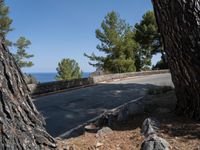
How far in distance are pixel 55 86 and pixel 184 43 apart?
14.7 metres

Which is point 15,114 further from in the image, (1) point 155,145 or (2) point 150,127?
(2) point 150,127

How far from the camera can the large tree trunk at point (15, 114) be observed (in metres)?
3.04

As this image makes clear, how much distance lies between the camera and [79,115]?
411 inches

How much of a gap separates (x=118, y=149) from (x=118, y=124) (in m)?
1.72

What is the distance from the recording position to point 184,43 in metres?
5.03

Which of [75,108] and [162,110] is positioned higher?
Answer: [162,110]

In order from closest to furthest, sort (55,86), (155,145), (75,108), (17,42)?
1. (155,145)
2. (75,108)
3. (55,86)
4. (17,42)

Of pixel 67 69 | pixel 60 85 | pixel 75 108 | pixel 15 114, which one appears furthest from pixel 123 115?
pixel 67 69

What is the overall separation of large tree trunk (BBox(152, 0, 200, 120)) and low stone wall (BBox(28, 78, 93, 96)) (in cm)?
1260

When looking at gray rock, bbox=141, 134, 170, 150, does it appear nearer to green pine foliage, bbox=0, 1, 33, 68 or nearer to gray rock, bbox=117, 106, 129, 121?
gray rock, bbox=117, 106, 129, 121

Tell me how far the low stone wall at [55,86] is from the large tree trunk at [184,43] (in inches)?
496

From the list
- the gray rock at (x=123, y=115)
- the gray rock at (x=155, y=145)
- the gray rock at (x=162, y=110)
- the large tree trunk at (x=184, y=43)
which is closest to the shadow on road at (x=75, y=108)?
the gray rock at (x=123, y=115)

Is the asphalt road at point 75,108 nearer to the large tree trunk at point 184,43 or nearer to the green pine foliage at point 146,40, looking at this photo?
the large tree trunk at point 184,43

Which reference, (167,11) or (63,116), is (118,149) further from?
(63,116)
